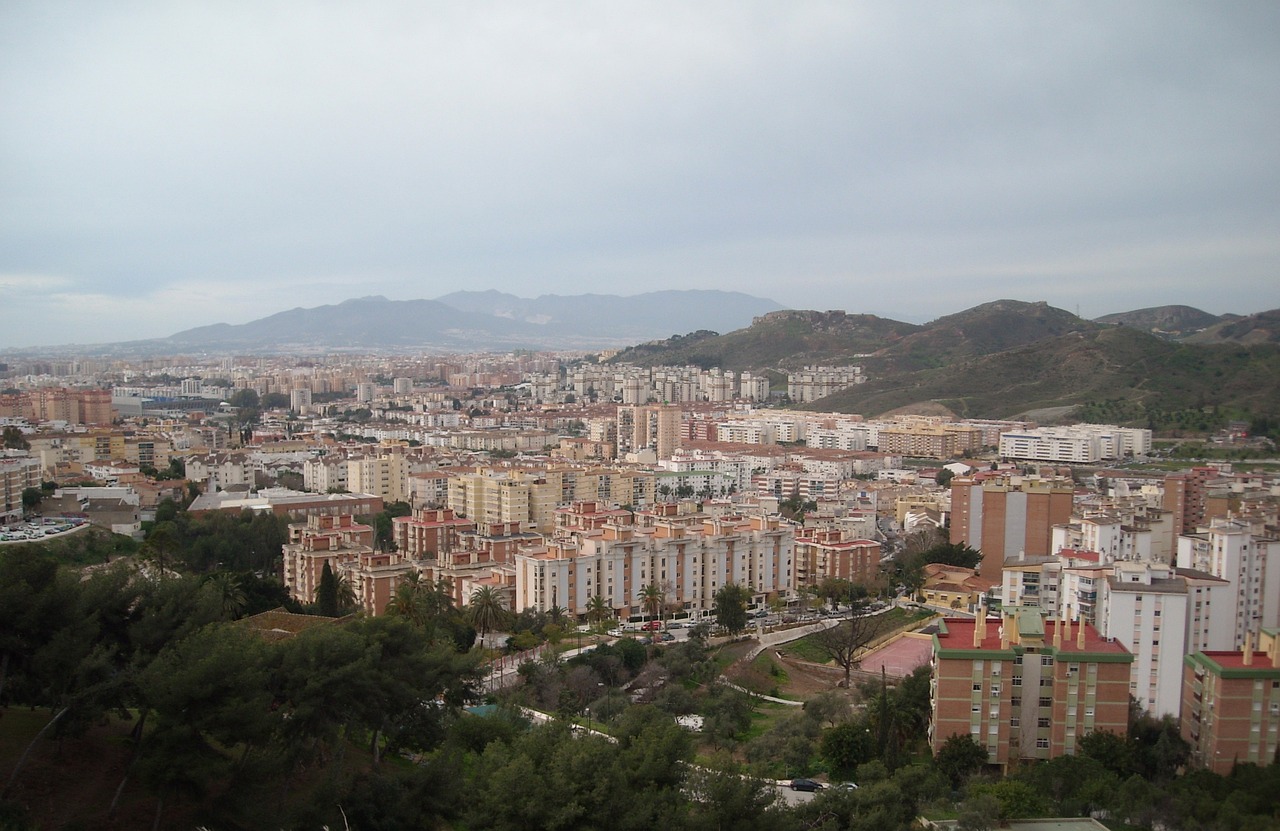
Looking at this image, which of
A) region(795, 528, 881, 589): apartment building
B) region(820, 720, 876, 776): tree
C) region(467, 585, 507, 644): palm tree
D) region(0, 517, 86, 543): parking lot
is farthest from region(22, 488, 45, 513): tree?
region(820, 720, 876, 776): tree

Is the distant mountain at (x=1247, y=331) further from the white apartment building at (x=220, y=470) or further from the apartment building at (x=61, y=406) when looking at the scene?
the apartment building at (x=61, y=406)

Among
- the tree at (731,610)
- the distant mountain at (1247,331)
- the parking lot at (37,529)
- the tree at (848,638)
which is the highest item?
the distant mountain at (1247,331)

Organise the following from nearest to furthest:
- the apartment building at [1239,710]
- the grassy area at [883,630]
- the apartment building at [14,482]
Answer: the apartment building at [1239,710] < the grassy area at [883,630] < the apartment building at [14,482]

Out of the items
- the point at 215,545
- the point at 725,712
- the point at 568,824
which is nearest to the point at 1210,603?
the point at 725,712

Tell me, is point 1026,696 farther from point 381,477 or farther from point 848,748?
point 381,477

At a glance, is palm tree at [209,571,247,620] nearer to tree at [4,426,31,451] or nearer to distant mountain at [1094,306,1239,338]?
tree at [4,426,31,451]

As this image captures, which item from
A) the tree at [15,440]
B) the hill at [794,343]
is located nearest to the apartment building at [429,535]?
the tree at [15,440]

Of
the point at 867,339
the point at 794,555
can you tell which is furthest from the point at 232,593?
the point at 867,339
